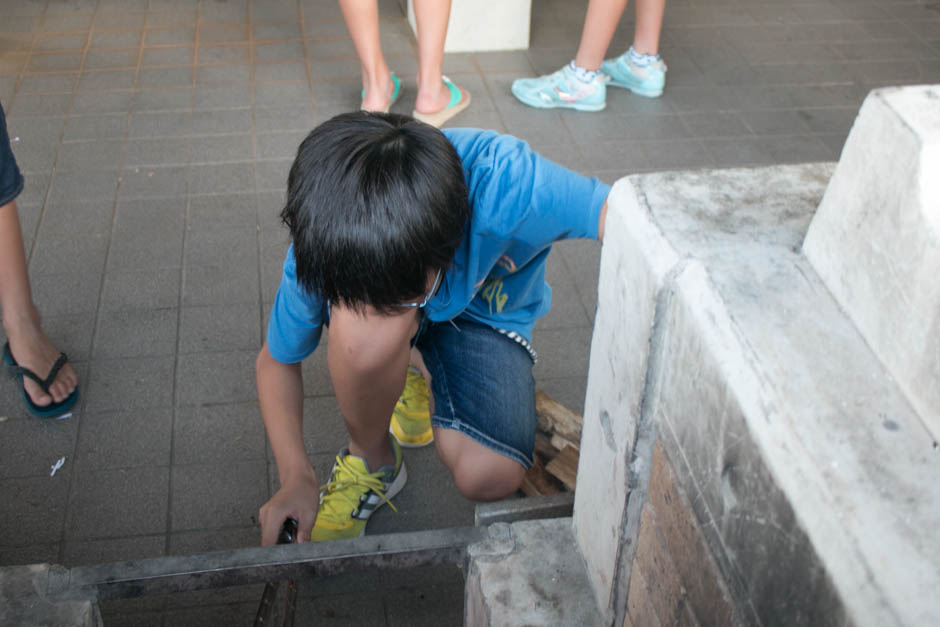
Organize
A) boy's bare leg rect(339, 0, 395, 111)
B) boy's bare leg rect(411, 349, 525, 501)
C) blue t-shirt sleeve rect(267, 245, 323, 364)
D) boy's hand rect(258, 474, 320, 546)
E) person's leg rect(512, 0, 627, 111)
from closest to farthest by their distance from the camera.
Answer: boy's hand rect(258, 474, 320, 546) < blue t-shirt sleeve rect(267, 245, 323, 364) < boy's bare leg rect(411, 349, 525, 501) < boy's bare leg rect(339, 0, 395, 111) < person's leg rect(512, 0, 627, 111)

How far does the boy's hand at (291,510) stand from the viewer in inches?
65.6

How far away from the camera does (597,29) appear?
364 centimetres

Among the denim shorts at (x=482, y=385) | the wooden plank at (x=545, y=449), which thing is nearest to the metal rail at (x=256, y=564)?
the denim shorts at (x=482, y=385)

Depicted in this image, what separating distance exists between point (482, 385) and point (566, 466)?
0.31 metres

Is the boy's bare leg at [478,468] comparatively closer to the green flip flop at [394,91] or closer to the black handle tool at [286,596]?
the black handle tool at [286,596]

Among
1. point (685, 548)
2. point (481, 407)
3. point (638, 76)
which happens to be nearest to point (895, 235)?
point (685, 548)

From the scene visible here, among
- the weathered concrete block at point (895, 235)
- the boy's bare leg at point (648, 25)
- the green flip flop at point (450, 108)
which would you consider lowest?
the green flip flop at point (450, 108)

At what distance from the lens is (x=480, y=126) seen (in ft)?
11.9

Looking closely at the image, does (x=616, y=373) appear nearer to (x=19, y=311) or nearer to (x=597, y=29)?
(x=19, y=311)

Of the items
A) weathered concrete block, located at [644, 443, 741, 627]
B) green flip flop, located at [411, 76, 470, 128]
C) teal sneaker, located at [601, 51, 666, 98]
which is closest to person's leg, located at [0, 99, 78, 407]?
green flip flop, located at [411, 76, 470, 128]

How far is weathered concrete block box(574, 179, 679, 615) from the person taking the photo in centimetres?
114

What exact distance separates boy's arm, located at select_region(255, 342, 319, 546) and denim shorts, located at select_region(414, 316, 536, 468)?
1.07 ft

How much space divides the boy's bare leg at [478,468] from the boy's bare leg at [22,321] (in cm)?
107

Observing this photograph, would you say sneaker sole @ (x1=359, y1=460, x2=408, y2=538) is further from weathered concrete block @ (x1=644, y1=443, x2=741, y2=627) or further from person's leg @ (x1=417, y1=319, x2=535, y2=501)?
weathered concrete block @ (x1=644, y1=443, x2=741, y2=627)
